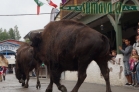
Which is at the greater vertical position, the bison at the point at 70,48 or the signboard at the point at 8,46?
the bison at the point at 70,48

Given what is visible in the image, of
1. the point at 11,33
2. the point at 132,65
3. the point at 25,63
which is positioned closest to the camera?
the point at 132,65

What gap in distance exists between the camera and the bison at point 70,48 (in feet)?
21.8

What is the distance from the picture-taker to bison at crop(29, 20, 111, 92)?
6652 mm

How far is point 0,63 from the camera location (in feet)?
65.5

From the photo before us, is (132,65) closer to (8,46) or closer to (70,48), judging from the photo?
(70,48)

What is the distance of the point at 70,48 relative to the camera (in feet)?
22.5

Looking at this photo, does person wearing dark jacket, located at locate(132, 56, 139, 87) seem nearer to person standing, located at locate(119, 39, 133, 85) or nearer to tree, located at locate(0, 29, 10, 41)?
person standing, located at locate(119, 39, 133, 85)

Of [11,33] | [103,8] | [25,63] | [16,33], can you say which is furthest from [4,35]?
[103,8]

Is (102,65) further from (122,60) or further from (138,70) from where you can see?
(122,60)

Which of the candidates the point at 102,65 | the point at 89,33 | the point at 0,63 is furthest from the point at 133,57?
the point at 0,63

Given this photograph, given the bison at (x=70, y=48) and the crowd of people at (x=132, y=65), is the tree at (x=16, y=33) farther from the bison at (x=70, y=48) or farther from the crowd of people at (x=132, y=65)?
the bison at (x=70, y=48)

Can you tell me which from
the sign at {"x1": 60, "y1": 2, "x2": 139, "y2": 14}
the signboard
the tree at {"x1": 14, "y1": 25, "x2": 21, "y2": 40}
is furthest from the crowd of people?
the tree at {"x1": 14, "y1": 25, "x2": 21, "y2": 40}

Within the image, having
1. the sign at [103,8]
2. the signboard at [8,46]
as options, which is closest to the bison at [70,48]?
the sign at [103,8]

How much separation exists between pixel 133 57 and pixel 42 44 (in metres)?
4.10
